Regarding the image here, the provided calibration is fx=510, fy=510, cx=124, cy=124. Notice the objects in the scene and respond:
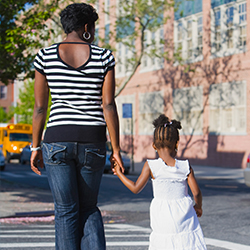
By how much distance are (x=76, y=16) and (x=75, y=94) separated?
564 mm

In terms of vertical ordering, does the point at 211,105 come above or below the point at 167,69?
below

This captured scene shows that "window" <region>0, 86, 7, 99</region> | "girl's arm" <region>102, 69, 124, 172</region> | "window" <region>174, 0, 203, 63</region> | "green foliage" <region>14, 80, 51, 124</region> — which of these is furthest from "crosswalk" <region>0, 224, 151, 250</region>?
"window" <region>0, 86, 7, 99</region>

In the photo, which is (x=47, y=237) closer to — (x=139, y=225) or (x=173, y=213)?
(x=139, y=225)

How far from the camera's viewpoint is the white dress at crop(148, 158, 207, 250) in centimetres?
368

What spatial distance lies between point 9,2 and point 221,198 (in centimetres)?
670

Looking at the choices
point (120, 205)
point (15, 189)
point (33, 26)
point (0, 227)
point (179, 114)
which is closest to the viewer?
point (0, 227)

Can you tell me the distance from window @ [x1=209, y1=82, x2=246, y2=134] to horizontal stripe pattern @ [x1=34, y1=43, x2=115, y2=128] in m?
21.6

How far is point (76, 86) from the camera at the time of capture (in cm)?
341

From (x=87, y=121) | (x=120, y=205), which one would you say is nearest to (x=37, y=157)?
(x=87, y=121)

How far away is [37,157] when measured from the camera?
141 inches

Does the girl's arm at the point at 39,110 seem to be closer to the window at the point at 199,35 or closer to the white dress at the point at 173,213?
the white dress at the point at 173,213

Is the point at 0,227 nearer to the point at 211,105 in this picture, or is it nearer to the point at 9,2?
the point at 9,2

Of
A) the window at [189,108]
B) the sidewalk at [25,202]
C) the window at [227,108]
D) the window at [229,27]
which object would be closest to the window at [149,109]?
the window at [189,108]

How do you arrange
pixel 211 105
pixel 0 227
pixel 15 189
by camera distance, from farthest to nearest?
1. pixel 211 105
2. pixel 15 189
3. pixel 0 227
